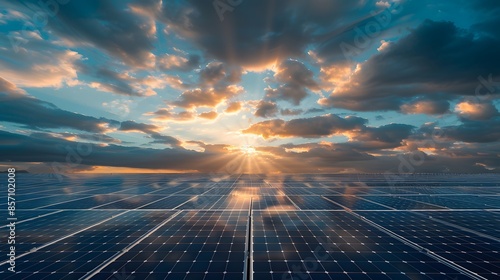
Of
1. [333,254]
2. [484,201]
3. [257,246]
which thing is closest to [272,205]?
[257,246]

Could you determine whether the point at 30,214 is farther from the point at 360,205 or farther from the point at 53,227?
the point at 360,205

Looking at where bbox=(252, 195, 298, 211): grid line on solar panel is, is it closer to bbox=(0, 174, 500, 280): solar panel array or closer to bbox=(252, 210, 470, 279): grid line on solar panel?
bbox=(0, 174, 500, 280): solar panel array

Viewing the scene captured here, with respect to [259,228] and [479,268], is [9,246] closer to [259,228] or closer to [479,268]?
[259,228]

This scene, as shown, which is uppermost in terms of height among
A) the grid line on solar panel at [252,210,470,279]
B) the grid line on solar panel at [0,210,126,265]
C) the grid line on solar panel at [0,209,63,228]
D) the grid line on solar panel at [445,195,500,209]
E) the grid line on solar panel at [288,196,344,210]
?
the grid line on solar panel at [445,195,500,209]

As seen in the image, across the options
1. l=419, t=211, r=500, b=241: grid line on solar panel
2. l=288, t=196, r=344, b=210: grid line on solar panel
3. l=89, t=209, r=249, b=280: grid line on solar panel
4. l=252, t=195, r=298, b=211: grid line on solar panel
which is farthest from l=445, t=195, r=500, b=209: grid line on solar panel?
l=89, t=209, r=249, b=280: grid line on solar panel

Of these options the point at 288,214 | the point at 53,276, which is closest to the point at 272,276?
the point at 53,276

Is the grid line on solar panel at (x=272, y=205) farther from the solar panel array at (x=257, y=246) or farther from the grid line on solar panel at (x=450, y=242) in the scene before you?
the grid line on solar panel at (x=450, y=242)
